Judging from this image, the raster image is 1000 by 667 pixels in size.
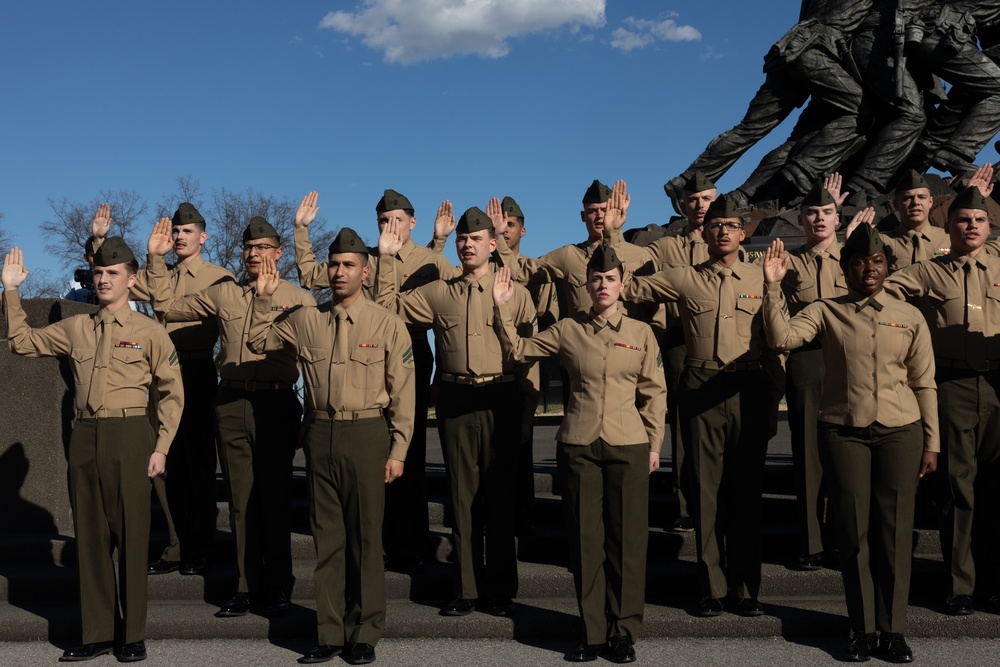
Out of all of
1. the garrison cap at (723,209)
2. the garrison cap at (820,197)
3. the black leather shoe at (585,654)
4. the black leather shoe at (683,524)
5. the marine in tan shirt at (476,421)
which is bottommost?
the black leather shoe at (585,654)

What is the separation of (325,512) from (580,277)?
7.83ft

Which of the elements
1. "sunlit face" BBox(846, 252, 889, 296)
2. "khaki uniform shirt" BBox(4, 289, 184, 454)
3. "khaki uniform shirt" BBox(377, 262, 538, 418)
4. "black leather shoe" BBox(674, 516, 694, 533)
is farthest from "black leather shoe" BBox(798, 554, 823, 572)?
"khaki uniform shirt" BBox(4, 289, 184, 454)

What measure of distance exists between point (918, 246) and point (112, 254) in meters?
4.64

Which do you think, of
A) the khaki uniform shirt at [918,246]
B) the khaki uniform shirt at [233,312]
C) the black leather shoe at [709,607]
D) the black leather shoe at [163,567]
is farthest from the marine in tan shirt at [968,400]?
the black leather shoe at [163,567]

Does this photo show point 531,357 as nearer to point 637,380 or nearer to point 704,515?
point 637,380

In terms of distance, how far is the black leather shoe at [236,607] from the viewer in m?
5.26

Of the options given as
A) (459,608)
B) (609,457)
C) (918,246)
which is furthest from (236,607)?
(918,246)

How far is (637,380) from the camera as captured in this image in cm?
493

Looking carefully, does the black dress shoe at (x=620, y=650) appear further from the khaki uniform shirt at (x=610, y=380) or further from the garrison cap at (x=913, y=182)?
the garrison cap at (x=913, y=182)

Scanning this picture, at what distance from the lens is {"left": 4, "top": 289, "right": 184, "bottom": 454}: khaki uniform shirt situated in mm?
4977

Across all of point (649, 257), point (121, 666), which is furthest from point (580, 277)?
point (121, 666)

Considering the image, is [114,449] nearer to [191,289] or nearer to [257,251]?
[257,251]

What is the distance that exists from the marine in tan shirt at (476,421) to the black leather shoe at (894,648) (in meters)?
1.80

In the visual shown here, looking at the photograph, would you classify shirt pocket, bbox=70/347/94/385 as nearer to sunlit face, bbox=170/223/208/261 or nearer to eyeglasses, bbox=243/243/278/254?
eyeglasses, bbox=243/243/278/254
